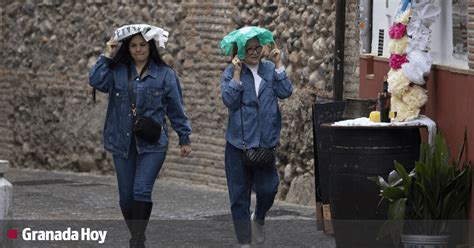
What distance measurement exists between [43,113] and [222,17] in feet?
16.0

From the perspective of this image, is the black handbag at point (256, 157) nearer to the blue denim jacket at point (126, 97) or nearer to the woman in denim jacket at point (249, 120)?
the woman in denim jacket at point (249, 120)

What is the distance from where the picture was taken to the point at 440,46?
35.7 ft

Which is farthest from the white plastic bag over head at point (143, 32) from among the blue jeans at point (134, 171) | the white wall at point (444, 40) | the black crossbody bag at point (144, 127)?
the white wall at point (444, 40)

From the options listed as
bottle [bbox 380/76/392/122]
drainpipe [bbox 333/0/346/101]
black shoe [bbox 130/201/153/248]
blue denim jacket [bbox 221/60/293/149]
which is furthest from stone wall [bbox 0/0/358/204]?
black shoe [bbox 130/201/153/248]

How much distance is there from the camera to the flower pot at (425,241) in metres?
9.71

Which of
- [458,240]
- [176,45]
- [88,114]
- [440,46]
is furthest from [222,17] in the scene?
[458,240]

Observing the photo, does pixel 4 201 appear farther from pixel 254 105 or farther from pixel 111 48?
pixel 254 105

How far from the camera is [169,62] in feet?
59.2

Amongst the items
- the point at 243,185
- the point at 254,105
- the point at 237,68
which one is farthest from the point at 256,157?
the point at 237,68

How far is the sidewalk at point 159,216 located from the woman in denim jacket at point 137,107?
886mm

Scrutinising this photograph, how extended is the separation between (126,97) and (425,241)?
240cm

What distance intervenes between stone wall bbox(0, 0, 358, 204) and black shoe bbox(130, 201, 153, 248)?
4.91 metres

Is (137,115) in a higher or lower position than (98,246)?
higher

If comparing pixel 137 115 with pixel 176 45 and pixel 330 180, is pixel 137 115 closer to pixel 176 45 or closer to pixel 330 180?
pixel 330 180
